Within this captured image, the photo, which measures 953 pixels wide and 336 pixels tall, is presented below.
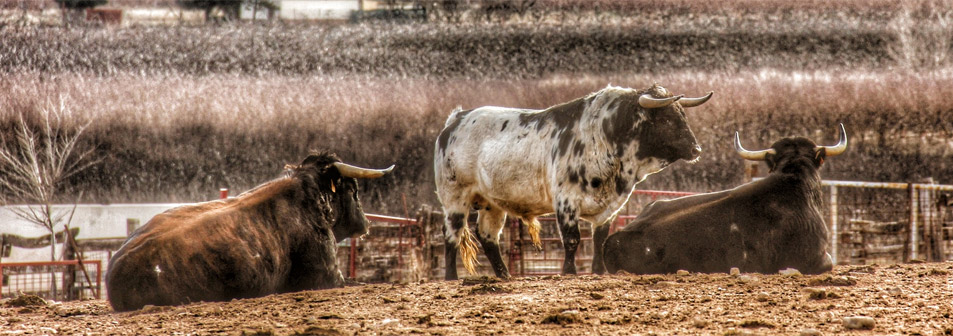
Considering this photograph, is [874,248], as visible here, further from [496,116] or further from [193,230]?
[193,230]

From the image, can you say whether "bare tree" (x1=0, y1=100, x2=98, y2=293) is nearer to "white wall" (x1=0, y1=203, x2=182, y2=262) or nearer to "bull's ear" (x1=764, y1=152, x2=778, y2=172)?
"white wall" (x1=0, y1=203, x2=182, y2=262)

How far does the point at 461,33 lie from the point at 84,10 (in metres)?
16.4

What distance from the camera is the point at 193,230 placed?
290 inches

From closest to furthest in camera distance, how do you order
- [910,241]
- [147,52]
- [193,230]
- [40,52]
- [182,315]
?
[182,315], [193,230], [910,241], [40,52], [147,52]

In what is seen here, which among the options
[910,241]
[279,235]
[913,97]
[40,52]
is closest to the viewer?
[279,235]

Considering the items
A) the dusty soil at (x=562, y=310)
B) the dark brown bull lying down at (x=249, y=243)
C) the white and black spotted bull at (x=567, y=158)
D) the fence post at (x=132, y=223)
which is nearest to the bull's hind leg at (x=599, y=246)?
the white and black spotted bull at (x=567, y=158)

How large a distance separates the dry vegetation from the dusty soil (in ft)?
82.6

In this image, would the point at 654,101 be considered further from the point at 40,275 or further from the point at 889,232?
the point at 40,275

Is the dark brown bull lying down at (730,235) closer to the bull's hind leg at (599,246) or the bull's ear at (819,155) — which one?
the bull's hind leg at (599,246)

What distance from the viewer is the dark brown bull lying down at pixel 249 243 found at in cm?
697

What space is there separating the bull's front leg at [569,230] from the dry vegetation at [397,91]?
24.4 meters

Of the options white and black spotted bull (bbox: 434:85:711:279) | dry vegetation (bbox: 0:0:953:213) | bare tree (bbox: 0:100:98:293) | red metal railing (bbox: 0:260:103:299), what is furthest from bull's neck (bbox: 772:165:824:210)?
dry vegetation (bbox: 0:0:953:213)

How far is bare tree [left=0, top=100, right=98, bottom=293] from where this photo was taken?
22641 mm

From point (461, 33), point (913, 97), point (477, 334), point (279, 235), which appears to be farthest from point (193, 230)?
point (461, 33)
